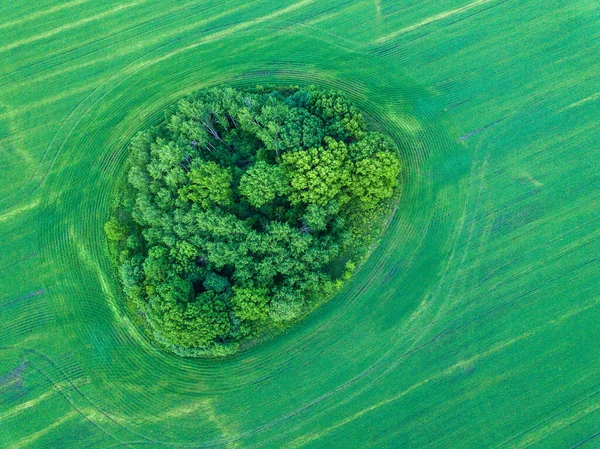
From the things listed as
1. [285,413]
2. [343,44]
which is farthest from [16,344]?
[343,44]

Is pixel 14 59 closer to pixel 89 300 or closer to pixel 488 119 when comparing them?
pixel 89 300

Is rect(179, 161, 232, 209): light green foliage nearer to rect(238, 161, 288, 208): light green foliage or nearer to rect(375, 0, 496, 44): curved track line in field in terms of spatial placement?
rect(238, 161, 288, 208): light green foliage

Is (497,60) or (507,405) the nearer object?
(507,405)

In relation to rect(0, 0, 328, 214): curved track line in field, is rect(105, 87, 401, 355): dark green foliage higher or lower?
lower

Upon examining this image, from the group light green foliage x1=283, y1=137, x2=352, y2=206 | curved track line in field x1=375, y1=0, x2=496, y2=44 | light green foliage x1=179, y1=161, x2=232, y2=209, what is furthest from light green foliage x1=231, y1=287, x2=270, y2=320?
curved track line in field x1=375, y1=0, x2=496, y2=44

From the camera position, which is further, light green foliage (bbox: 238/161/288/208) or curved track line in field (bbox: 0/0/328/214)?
curved track line in field (bbox: 0/0/328/214)
